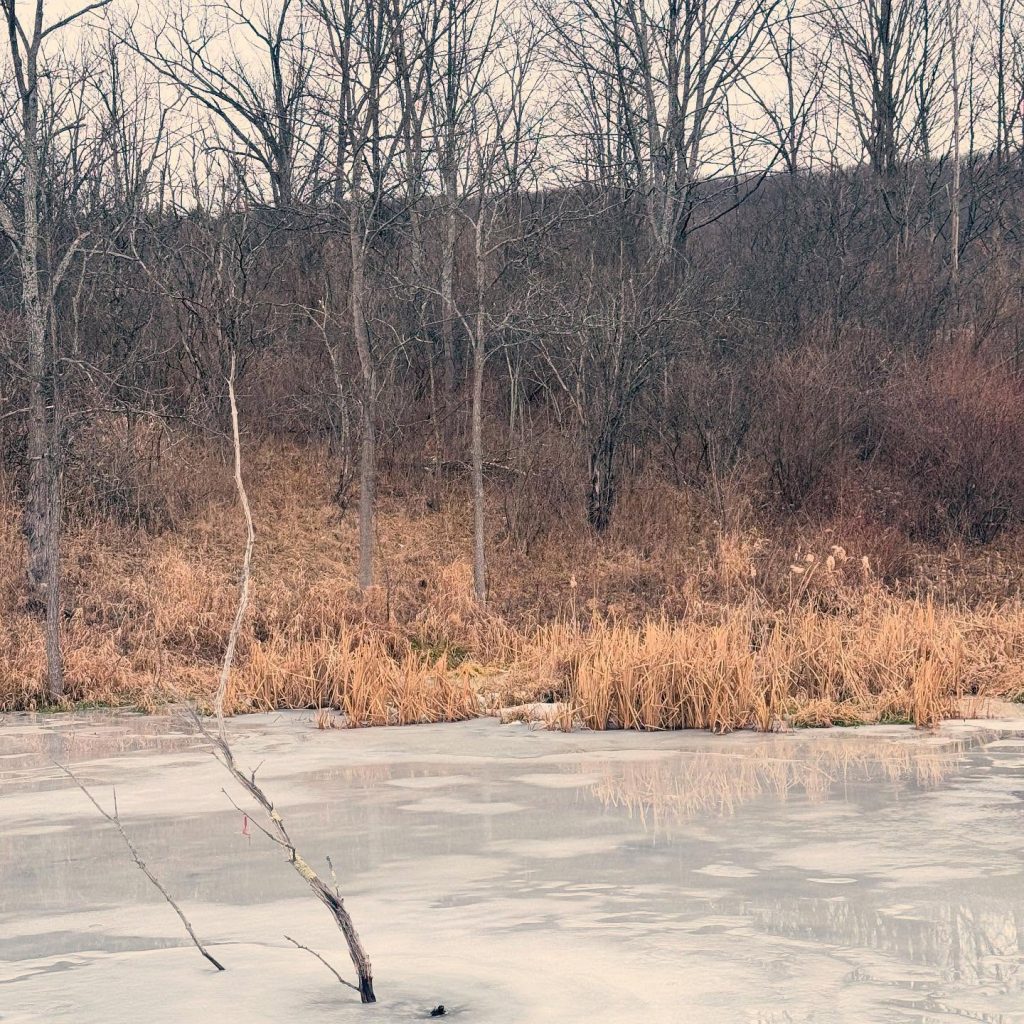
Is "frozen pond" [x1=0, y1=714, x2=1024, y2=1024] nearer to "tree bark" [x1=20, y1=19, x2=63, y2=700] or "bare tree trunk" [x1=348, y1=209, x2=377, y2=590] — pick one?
"tree bark" [x1=20, y1=19, x2=63, y2=700]

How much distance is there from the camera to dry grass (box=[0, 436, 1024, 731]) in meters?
12.4

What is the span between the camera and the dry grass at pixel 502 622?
486 inches

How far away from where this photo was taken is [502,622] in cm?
1656

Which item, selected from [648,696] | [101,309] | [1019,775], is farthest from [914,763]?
[101,309]

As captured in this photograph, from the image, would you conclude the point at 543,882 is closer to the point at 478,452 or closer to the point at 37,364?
the point at 37,364

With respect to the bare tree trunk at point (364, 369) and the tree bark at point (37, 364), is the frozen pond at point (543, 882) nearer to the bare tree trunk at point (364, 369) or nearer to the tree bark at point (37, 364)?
the tree bark at point (37, 364)

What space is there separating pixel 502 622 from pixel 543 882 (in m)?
9.63

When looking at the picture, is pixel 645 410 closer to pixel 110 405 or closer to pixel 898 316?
pixel 898 316

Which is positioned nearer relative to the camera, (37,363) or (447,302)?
(37,363)

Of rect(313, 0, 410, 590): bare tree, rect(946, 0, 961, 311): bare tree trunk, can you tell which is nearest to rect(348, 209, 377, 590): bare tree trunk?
rect(313, 0, 410, 590): bare tree

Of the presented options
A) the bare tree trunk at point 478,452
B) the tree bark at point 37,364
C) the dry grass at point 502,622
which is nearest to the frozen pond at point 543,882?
the dry grass at point 502,622

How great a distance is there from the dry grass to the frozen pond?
997 millimetres

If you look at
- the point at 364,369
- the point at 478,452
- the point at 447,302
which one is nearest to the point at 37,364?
the point at 364,369

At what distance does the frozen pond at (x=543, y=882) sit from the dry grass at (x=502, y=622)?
3.27 feet
